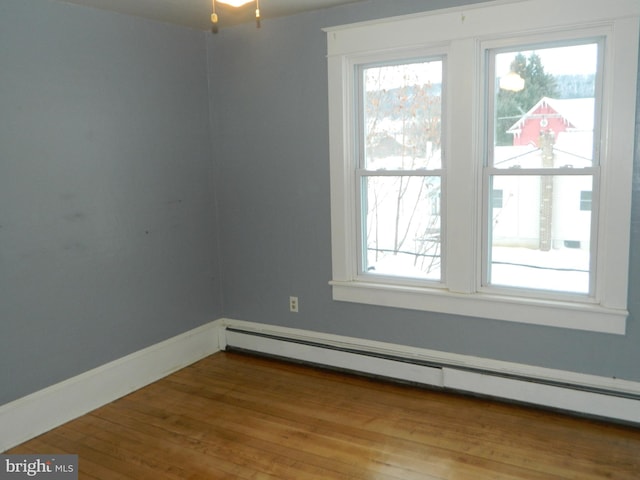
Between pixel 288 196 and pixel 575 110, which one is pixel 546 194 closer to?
pixel 575 110

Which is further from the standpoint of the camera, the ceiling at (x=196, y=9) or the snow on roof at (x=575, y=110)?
the ceiling at (x=196, y=9)

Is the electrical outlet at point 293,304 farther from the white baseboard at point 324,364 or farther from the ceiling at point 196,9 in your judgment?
the ceiling at point 196,9

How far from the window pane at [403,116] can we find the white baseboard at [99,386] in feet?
6.05

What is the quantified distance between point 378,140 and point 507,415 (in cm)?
183

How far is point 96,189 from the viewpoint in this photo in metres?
3.38

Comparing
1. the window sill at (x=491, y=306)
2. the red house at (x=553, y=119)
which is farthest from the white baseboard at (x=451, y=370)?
the red house at (x=553, y=119)

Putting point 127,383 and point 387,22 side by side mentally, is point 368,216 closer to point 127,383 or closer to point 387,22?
point 387,22

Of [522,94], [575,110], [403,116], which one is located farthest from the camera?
[403,116]

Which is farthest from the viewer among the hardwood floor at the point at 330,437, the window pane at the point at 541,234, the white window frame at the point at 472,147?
the window pane at the point at 541,234

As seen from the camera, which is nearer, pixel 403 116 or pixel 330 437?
pixel 330 437

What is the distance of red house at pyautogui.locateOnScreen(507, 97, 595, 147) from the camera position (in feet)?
9.75

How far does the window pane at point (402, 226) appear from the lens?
138 inches

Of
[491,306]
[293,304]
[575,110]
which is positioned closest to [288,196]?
[293,304]

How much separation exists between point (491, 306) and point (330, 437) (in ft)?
3.94
